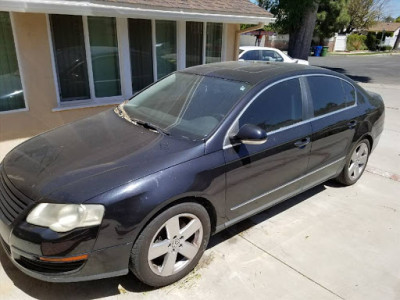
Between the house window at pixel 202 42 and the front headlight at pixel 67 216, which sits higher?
the house window at pixel 202 42

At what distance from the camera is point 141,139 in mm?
2771

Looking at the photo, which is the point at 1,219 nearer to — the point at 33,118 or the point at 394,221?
the point at 33,118

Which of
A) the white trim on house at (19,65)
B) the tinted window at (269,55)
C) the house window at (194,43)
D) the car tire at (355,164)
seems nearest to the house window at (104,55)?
the white trim on house at (19,65)

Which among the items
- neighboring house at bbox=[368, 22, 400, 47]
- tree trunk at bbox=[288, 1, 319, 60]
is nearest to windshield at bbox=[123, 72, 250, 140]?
tree trunk at bbox=[288, 1, 319, 60]

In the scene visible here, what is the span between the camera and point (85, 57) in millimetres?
5652

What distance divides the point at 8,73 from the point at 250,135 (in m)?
4.24

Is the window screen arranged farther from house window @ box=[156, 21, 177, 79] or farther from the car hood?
the car hood

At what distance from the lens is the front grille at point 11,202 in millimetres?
2268

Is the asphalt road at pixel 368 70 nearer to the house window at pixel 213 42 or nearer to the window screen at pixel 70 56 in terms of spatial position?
the house window at pixel 213 42

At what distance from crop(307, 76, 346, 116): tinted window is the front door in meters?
0.27

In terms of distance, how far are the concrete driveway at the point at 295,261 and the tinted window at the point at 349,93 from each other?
120 cm

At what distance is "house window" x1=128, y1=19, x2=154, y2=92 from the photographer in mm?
6168

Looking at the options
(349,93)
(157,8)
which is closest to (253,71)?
(349,93)

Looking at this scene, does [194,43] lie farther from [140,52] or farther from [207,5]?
[140,52]
